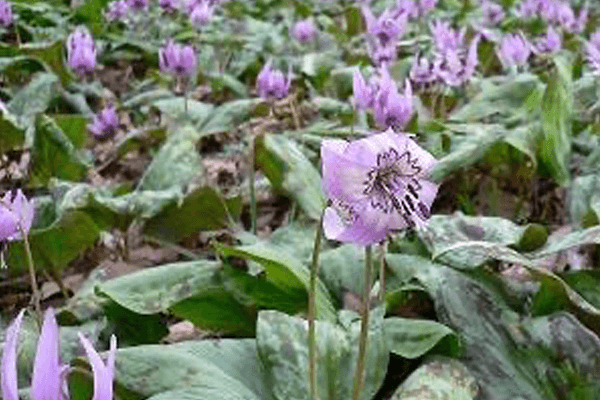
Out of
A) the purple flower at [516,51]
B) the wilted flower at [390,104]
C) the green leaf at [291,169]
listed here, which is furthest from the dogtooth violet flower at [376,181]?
the purple flower at [516,51]

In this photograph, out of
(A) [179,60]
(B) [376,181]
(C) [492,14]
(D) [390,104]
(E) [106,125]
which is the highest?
(B) [376,181]

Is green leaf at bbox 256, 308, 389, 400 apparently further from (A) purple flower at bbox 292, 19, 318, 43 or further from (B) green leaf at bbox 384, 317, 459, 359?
(A) purple flower at bbox 292, 19, 318, 43

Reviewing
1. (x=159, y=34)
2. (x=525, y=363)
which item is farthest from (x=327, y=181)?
(x=159, y=34)

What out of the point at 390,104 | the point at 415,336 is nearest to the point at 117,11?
the point at 390,104

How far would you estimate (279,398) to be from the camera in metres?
1.75

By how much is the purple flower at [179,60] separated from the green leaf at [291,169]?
4.30 ft

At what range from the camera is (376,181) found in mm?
1408

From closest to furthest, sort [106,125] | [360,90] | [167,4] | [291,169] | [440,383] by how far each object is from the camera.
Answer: [440,383], [360,90], [291,169], [106,125], [167,4]

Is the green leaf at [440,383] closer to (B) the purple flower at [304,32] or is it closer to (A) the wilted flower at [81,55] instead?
(A) the wilted flower at [81,55]

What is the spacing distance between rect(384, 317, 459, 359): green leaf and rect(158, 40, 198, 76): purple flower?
228 cm

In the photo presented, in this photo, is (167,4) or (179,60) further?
(167,4)

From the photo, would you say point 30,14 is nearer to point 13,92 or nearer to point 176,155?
point 13,92

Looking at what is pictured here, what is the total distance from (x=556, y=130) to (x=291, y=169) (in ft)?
2.63

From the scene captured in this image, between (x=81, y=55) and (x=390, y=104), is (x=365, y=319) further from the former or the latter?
(x=81, y=55)
